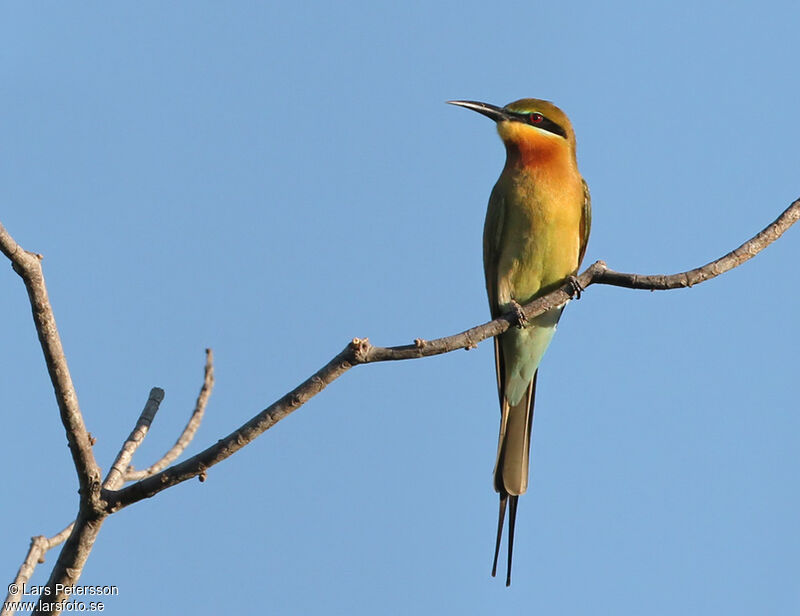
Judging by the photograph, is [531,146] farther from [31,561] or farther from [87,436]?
[31,561]

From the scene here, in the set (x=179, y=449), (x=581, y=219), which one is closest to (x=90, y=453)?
(x=179, y=449)

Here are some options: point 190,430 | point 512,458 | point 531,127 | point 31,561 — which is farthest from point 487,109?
point 31,561

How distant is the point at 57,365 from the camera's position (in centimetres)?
238

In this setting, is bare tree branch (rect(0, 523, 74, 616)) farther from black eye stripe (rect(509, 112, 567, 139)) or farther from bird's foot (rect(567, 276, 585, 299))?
black eye stripe (rect(509, 112, 567, 139))

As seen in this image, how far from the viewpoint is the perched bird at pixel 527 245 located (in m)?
4.68

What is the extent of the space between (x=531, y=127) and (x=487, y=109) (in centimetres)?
28

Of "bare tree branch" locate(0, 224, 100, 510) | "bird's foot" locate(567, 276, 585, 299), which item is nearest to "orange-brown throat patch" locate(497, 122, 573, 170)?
"bird's foot" locate(567, 276, 585, 299)

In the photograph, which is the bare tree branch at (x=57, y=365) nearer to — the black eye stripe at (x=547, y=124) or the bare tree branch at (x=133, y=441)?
the bare tree branch at (x=133, y=441)

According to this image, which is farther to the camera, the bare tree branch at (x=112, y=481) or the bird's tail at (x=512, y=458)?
the bird's tail at (x=512, y=458)

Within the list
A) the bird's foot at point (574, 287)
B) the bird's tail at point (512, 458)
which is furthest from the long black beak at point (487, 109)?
the bird's tail at point (512, 458)

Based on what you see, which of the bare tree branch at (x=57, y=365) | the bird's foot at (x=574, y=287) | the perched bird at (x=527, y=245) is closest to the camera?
the bare tree branch at (x=57, y=365)

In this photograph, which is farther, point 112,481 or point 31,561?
point 112,481

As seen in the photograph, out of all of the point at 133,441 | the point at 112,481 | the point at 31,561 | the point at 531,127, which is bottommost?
the point at 31,561

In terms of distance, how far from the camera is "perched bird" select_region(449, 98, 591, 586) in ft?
15.4
